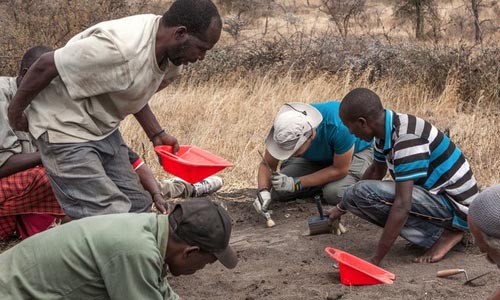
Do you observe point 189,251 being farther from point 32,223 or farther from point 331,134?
point 331,134

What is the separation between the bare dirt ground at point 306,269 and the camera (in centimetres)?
406

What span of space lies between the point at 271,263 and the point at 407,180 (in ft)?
3.39

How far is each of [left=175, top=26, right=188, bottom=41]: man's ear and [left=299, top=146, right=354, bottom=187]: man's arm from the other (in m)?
2.23

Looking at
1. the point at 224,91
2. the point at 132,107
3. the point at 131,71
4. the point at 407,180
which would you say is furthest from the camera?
the point at 224,91

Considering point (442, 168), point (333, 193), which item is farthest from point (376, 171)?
point (333, 193)

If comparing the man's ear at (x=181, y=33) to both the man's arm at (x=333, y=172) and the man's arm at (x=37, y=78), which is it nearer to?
the man's arm at (x=37, y=78)

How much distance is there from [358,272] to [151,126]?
1.45 meters

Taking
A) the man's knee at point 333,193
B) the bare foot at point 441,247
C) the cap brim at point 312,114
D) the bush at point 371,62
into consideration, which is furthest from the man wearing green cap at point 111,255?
the bush at point 371,62

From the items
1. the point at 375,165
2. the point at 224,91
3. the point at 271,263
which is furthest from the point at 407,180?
the point at 224,91

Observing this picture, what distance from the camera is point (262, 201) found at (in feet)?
18.0

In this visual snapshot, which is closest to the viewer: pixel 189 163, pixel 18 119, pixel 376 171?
pixel 18 119

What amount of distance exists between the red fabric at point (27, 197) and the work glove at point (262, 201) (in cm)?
144

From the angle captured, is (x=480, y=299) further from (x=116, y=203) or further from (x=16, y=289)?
(x=16, y=289)

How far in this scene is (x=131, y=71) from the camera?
3525 mm
